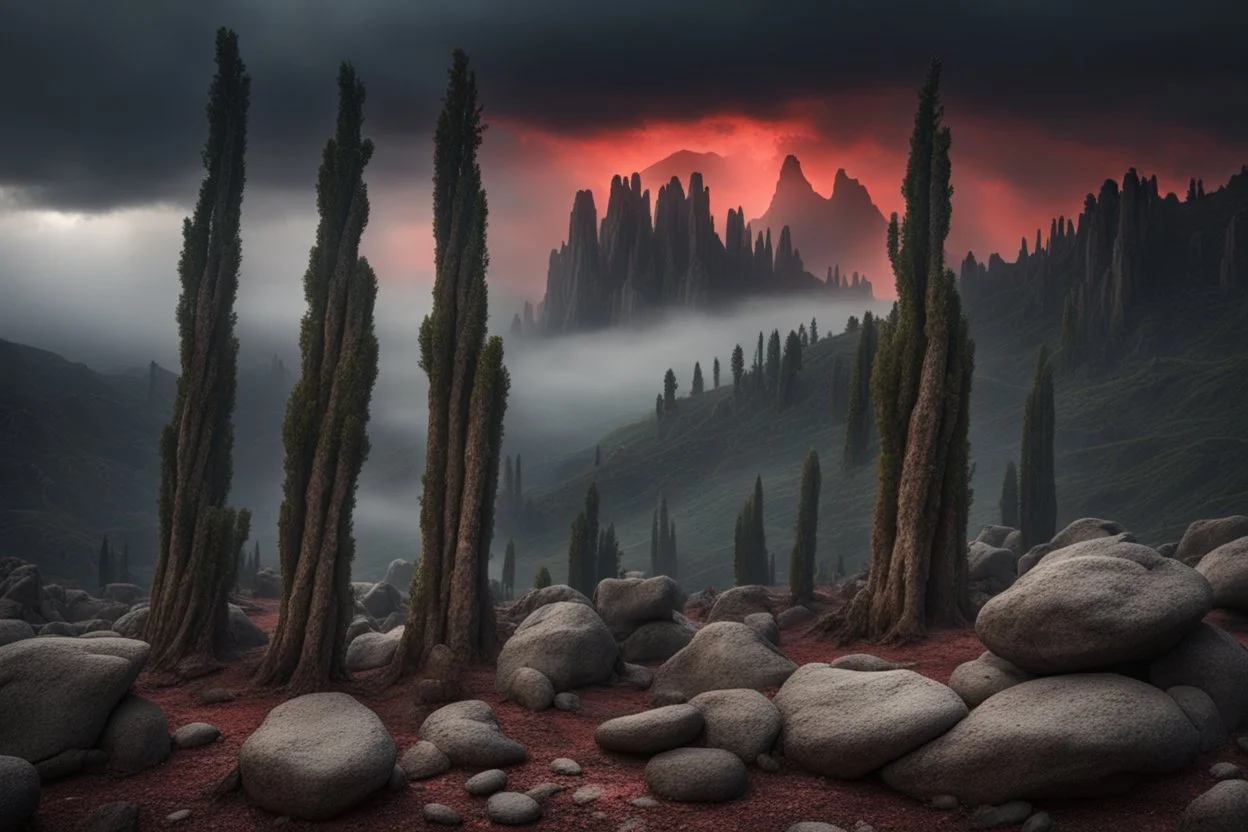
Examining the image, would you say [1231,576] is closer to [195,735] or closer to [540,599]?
[540,599]

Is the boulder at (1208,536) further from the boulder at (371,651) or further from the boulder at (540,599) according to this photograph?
the boulder at (371,651)

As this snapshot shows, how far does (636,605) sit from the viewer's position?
76.9 feet

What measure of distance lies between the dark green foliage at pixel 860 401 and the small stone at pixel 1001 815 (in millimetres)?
69183

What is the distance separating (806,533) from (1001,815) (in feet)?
134

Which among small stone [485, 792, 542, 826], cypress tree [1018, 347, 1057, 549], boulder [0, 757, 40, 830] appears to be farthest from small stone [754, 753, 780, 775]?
cypress tree [1018, 347, 1057, 549]

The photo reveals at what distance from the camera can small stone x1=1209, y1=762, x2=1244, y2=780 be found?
1137 centimetres

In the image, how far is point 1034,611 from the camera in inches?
514

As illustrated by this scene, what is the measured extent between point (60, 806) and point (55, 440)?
666 feet

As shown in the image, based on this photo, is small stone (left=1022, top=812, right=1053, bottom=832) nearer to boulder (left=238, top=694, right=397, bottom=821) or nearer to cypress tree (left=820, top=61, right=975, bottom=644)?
boulder (left=238, top=694, right=397, bottom=821)

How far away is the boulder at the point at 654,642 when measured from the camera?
22.5 m

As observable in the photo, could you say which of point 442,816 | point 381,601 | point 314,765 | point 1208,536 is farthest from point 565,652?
point 381,601

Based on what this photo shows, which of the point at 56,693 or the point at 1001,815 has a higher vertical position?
the point at 56,693

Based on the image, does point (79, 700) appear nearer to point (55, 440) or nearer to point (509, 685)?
point (509, 685)

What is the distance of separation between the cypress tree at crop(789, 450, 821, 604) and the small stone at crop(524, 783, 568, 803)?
27839mm
